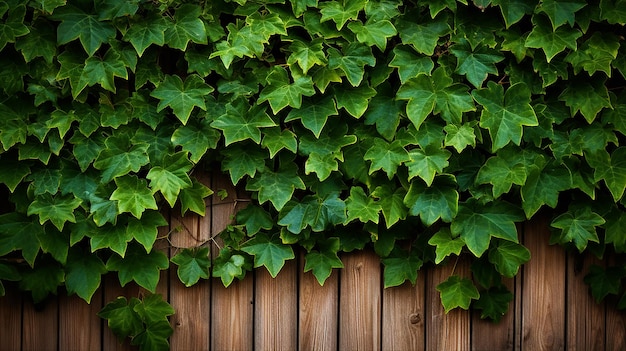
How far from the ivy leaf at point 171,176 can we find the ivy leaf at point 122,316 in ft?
1.52

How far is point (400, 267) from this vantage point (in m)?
2.90

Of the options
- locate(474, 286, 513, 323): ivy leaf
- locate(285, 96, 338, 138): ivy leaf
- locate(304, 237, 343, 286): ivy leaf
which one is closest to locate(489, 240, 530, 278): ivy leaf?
locate(474, 286, 513, 323): ivy leaf

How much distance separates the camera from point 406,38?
2785mm

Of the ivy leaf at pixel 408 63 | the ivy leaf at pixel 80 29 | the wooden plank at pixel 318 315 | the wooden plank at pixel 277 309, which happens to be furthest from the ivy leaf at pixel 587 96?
the ivy leaf at pixel 80 29

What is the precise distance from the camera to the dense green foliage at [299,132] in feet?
8.92

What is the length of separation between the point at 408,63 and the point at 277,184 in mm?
684

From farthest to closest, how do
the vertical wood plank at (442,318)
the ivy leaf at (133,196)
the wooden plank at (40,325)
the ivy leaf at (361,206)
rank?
1. the vertical wood plank at (442,318)
2. the wooden plank at (40,325)
3. the ivy leaf at (361,206)
4. the ivy leaf at (133,196)

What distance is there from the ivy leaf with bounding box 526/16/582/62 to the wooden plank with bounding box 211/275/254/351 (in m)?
1.45

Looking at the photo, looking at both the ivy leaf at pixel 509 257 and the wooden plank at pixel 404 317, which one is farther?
the wooden plank at pixel 404 317

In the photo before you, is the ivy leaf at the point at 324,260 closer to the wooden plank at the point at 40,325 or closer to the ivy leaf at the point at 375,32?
the ivy leaf at the point at 375,32

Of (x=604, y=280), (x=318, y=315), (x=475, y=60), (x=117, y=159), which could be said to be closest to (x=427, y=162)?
(x=475, y=60)

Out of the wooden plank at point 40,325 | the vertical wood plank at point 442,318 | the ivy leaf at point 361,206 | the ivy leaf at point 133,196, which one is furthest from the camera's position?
the vertical wood plank at point 442,318

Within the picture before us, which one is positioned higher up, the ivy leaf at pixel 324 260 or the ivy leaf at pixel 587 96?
the ivy leaf at pixel 587 96

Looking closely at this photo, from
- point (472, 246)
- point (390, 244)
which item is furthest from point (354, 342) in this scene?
point (472, 246)
